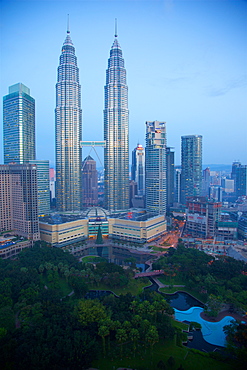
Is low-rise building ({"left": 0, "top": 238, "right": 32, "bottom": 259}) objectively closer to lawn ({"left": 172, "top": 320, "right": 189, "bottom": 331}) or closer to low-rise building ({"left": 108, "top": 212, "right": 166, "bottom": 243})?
low-rise building ({"left": 108, "top": 212, "right": 166, "bottom": 243})

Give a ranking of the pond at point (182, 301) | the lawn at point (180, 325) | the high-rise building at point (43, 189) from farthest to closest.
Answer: the high-rise building at point (43, 189)
the pond at point (182, 301)
the lawn at point (180, 325)

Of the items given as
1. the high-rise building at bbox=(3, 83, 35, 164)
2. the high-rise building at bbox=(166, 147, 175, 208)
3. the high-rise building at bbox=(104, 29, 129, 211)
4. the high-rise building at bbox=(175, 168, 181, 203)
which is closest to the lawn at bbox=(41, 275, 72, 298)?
the high-rise building at bbox=(3, 83, 35, 164)

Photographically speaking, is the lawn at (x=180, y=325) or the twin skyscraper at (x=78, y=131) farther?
the twin skyscraper at (x=78, y=131)

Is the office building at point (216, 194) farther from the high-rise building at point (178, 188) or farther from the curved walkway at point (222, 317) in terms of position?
the curved walkway at point (222, 317)

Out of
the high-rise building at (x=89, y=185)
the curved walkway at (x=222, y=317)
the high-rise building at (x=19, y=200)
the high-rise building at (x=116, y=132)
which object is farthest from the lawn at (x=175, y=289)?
the high-rise building at (x=89, y=185)

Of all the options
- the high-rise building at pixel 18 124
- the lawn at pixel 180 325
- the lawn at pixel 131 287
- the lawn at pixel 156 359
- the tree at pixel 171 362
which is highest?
the high-rise building at pixel 18 124

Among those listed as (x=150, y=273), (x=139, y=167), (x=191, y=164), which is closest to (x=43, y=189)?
(x=150, y=273)

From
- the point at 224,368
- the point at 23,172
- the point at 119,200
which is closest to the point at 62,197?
the point at 119,200
